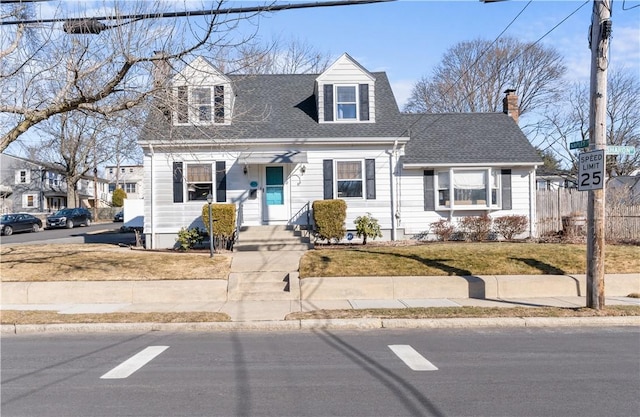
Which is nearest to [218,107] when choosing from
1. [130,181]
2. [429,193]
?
[429,193]

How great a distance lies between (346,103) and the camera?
1920 centimetres

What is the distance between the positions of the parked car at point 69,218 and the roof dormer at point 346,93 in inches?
1247

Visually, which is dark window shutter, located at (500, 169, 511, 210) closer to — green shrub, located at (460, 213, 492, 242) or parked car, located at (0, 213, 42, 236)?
green shrub, located at (460, 213, 492, 242)

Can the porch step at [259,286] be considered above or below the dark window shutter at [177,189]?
below

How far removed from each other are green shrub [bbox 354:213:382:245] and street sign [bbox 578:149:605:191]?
813 cm

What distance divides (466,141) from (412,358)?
1430 cm

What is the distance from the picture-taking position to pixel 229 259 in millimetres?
14633

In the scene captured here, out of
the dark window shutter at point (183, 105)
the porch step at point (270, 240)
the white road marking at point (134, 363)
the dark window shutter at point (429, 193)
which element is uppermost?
the dark window shutter at point (183, 105)

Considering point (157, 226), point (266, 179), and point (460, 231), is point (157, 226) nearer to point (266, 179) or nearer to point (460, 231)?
point (266, 179)

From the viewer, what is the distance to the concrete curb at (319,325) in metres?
9.59

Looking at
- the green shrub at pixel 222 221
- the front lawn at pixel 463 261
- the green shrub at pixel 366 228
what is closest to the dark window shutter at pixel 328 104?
the green shrub at pixel 366 228

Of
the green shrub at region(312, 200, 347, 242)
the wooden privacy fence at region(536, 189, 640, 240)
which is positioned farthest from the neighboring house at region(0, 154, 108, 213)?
the wooden privacy fence at region(536, 189, 640, 240)

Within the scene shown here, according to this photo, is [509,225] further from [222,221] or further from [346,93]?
[222,221]

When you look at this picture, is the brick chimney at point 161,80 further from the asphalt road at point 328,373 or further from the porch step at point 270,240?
the porch step at point 270,240
